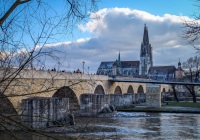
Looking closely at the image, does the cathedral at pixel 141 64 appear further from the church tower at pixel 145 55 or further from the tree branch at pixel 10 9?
the tree branch at pixel 10 9

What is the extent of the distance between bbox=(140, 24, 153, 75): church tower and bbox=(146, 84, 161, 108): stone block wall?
286 ft

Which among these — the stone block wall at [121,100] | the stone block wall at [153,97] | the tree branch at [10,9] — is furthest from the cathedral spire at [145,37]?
the tree branch at [10,9]

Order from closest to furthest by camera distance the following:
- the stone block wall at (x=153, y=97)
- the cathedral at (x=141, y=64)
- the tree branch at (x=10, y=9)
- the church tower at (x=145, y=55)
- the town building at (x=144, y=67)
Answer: the tree branch at (x=10, y=9) → the stone block wall at (x=153, y=97) → the town building at (x=144, y=67) → the cathedral at (x=141, y=64) → the church tower at (x=145, y=55)

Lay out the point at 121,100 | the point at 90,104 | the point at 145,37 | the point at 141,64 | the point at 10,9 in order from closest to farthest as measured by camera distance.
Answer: the point at 10,9
the point at 90,104
the point at 121,100
the point at 145,37
the point at 141,64

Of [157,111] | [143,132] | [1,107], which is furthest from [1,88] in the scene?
[157,111]

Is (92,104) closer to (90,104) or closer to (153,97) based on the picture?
(90,104)

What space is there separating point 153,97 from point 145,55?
89336 mm

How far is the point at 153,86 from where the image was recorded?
43844 mm

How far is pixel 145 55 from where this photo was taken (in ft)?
432

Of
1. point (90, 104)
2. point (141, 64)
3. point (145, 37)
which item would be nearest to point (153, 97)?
point (90, 104)

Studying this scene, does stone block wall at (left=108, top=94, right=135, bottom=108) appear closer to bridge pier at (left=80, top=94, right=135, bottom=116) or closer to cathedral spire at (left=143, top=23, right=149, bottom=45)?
bridge pier at (left=80, top=94, right=135, bottom=116)

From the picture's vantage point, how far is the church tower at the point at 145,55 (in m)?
131

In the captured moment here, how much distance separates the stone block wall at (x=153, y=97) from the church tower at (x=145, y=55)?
87.2 m

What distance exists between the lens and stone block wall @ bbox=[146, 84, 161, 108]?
1694 inches
